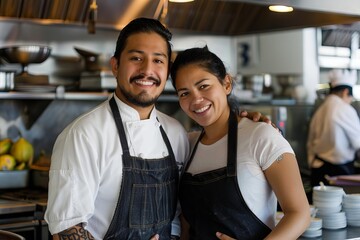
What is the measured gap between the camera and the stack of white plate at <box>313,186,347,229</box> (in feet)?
9.77

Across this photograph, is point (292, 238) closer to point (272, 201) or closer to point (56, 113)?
point (272, 201)

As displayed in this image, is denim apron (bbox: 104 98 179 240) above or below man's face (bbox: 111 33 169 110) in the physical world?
below

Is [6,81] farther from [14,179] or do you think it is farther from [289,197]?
[289,197]

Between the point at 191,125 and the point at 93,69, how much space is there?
117cm

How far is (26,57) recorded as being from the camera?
4219mm

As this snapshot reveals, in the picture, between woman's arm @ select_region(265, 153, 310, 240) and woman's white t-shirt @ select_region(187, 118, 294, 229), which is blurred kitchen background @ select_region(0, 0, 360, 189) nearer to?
woman's white t-shirt @ select_region(187, 118, 294, 229)

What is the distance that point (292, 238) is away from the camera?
2.31m

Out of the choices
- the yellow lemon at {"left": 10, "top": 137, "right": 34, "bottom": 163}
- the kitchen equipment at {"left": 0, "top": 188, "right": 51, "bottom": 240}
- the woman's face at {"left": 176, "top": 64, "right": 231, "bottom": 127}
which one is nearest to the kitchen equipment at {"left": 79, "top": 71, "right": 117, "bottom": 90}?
the yellow lemon at {"left": 10, "top": 137, "right": 34, "bottom": 163}

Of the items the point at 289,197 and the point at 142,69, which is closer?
the point at 289,197

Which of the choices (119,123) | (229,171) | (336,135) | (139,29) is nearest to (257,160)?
(229,171)

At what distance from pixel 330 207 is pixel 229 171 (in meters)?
0.87

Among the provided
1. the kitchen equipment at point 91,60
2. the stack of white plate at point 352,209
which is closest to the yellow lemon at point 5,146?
the kitchen equipment at point 91,60

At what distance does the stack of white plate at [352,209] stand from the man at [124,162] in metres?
0.98

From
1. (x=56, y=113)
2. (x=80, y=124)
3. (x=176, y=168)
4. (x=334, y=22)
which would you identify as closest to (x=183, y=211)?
(x=176, y=168)
